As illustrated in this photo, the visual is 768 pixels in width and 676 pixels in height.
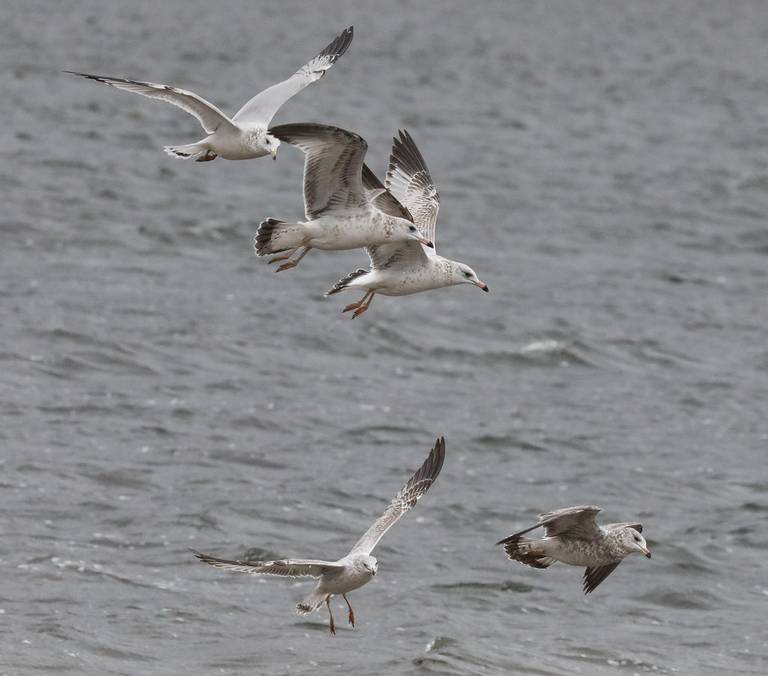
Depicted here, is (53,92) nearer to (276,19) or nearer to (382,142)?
(382,142)

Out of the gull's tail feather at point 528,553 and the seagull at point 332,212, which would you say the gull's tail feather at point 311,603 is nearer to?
the gull's tail feather at point 528,553

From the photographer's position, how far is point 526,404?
76.8 feet

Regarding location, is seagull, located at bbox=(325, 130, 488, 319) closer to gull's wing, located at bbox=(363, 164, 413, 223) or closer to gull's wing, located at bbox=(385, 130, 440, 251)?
gull's wing, located at bbox=(363, 164, 413, 223)

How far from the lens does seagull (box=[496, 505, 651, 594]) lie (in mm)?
11398

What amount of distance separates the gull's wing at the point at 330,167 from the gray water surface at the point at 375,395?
524cm

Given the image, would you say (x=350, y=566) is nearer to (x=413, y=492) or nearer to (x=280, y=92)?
(x=413, y=492)

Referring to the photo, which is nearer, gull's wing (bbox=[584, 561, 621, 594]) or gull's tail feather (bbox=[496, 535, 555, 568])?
gull's tail feather (bbox=[496, 535, 555, 568])

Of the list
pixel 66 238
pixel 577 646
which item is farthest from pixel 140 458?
pixel 66 238

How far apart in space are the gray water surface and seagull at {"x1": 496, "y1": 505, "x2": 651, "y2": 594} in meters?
3.91

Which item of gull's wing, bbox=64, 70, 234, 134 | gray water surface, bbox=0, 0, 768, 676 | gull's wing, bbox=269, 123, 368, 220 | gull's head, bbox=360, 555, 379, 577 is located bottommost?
gray water surface, bbox=0, 0, 768, 676

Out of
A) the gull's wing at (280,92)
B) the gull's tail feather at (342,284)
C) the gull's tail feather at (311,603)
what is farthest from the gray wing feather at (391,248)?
the gull's tail feather at (311,603)

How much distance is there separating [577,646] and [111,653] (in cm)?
433

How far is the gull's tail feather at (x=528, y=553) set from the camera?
37.2 ft

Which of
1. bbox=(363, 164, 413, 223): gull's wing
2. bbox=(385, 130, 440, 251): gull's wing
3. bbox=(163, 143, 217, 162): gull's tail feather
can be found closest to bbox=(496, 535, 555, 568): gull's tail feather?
bbox=(363, 164, 413, 223): gull's wing
